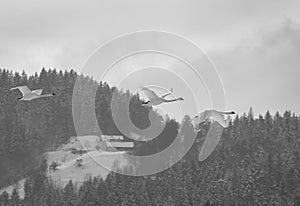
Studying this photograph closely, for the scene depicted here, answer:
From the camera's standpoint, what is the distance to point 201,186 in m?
158

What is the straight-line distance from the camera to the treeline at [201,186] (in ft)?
489

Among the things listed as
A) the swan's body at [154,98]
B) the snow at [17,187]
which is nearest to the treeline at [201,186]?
the snow at [17,187]

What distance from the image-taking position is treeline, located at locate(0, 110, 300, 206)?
149000 mm

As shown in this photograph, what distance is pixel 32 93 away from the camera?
62.0 m

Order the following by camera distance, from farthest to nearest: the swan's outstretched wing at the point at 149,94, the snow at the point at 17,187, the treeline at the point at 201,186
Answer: the snow at the point at 17,187 → the treeline at the point at 201,186 → the swan's outstretched wing at the point at 149,94

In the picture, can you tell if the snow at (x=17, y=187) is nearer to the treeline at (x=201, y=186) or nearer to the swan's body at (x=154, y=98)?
the treeline at (x=201, y=186)

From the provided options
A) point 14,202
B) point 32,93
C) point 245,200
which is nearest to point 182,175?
point 245,200

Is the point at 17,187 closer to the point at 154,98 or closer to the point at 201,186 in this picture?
the point at 201,186

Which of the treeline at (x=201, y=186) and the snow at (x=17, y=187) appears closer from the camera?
the treeline at (x=201, y=186)

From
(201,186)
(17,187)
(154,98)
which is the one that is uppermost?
(17,187)

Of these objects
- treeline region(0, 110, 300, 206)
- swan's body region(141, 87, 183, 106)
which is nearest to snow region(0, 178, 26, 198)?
treeline region(0, 110, 300, 206)

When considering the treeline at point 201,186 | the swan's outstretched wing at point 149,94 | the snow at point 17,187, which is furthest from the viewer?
the snow at point 17,187

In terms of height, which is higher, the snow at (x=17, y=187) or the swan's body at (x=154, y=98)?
the snow at (x=17, y=187)

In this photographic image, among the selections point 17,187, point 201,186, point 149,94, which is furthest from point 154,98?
point 17,187
